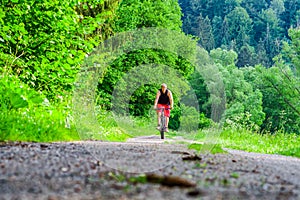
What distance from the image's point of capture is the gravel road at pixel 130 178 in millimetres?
3258

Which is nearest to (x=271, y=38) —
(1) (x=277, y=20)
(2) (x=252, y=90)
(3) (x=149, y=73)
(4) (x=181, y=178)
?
(1) (x=277, y=20)

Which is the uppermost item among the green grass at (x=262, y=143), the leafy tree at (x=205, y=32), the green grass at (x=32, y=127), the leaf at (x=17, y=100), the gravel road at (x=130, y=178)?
the leafy tree at (x=205, y=32)

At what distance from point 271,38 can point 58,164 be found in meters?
121

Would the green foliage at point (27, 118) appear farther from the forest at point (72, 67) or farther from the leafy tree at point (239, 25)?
the leafy tree at point (239, 25)

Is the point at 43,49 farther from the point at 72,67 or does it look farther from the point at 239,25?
the point at 239,25

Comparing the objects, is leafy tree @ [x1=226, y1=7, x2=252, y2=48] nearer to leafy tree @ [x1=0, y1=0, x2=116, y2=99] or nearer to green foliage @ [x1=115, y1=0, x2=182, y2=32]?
green foliage @ [x1=115, y1=0, x2=182, y2=32]

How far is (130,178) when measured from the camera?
380 centimetres

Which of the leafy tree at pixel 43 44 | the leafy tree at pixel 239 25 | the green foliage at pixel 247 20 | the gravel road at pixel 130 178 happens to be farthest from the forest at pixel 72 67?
the leafy tree at pixel 239 25

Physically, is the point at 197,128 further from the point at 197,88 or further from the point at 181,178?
the point at 181,178

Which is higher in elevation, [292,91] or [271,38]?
[271,38]

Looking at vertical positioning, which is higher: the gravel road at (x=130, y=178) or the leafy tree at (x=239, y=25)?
the leafy tree at (x=239, y=25)

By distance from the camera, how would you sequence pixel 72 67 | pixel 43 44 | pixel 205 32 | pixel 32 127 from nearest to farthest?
pixel 32 127, pixel 43 44, pixel 72 67, pixel 205 32

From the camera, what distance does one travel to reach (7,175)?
386 centimetres

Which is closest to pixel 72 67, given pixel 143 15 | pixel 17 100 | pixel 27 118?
pixel 17 100
